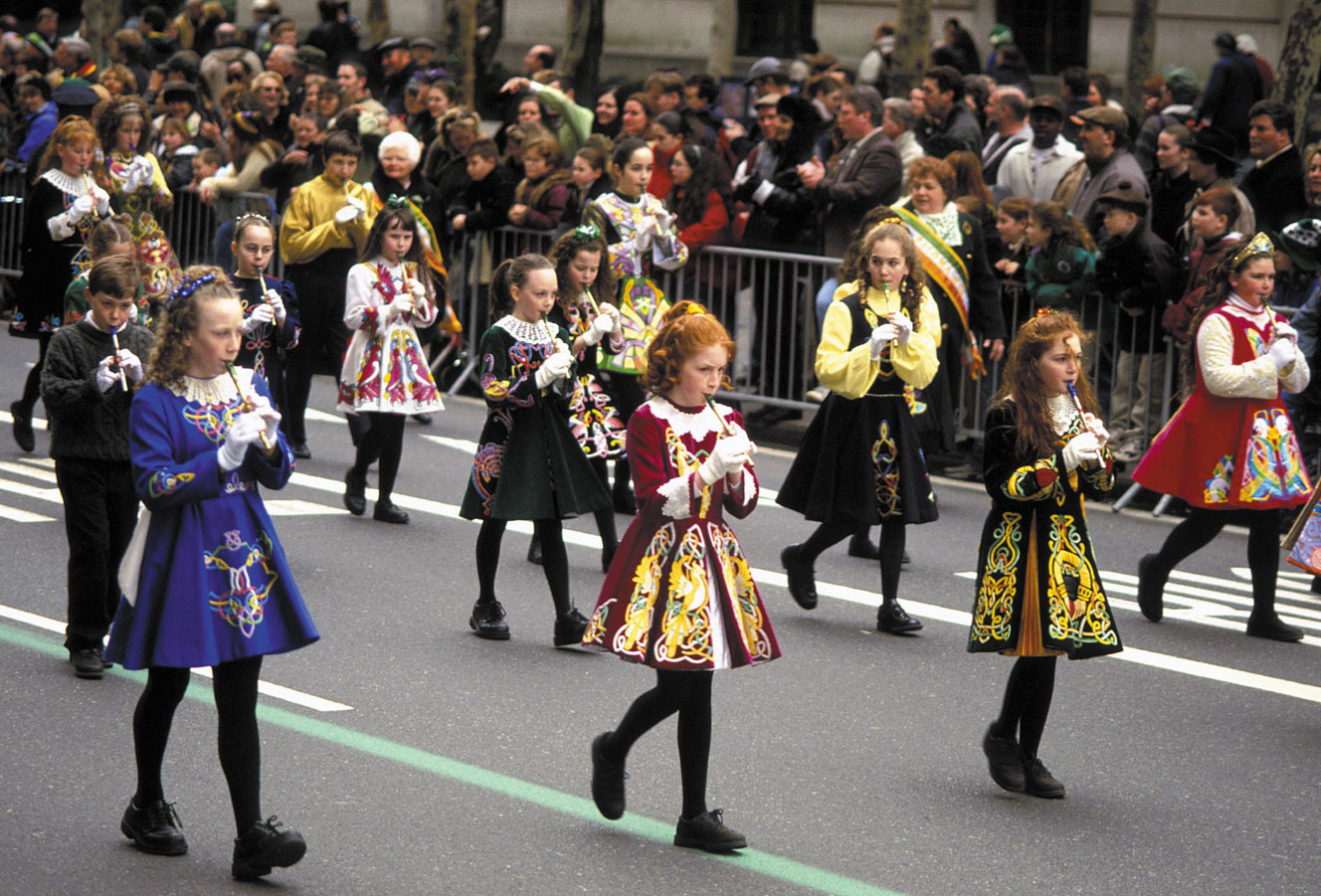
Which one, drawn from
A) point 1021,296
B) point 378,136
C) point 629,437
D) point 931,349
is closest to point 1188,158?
point 1021,296

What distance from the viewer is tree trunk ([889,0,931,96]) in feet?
61.7

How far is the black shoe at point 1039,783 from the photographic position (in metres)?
6.22

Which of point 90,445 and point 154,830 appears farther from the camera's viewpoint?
point 90,445

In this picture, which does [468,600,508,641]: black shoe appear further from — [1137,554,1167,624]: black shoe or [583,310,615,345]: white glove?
[1137,554,1167,624]: black shoe

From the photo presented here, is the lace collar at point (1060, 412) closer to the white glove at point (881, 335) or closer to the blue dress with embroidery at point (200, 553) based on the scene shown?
the white glove at point (881, 335)

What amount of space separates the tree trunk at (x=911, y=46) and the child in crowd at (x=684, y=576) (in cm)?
1360

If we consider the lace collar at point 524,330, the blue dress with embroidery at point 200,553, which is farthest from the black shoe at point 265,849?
the lace collar at point 524,330

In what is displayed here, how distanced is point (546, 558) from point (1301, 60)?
10309 millimetres

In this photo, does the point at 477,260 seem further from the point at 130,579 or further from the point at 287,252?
the point at 130,579

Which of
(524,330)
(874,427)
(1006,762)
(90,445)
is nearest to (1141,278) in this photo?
(874,427)

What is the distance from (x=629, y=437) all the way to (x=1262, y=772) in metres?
2.56

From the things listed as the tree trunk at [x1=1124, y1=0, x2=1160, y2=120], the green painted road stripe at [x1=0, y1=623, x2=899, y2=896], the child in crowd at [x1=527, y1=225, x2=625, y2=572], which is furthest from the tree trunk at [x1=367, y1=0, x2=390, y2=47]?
the green painted road stripe at [x1=0, y1=623, x2=899, y2=896]

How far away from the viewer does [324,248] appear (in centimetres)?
1211

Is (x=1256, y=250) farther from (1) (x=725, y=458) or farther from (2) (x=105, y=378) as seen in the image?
(2) (x=105, y=378)
